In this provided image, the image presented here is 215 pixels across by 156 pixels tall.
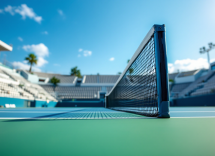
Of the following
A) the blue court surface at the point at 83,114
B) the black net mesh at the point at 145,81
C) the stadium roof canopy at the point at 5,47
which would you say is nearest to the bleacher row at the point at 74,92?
the stadium roof canopy at the point at 5,47

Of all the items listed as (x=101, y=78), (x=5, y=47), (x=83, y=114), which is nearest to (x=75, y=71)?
(x=101, y=78)

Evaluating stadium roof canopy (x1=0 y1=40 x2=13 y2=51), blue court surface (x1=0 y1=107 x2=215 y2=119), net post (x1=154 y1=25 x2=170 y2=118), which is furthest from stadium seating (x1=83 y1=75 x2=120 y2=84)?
net post (x1=154 y1=25 x2=170 y2=118)

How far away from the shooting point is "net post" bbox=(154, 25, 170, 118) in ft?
6.93

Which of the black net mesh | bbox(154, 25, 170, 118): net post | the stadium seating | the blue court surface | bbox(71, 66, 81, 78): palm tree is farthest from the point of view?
bbox(71, 66, 81, 78): palm tree

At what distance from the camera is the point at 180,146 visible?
743 millimetres

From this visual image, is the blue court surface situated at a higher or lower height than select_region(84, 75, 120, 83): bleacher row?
lower

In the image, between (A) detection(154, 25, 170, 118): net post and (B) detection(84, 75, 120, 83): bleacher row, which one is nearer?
(A) detection(154, 25, 170, 118): net post

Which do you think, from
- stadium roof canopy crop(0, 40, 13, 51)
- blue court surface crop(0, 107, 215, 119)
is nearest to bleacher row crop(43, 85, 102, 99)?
stadium roof canopy crop(0, 40, 13, 51)

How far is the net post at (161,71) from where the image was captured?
2.11 m

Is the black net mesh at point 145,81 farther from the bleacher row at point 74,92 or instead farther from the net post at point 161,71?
the bleacher row at point 74,92

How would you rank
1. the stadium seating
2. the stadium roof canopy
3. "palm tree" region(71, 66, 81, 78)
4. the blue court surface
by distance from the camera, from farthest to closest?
"palm tree" region(71, 66, 81, 78)
the stadium seating
the stadium roof canopy
the blue court surface

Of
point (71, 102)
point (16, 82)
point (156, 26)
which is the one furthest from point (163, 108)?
point (71, 102)

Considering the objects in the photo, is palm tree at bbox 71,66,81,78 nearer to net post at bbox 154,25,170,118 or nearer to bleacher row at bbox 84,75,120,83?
bleacher row at bbox 84,75,120,83

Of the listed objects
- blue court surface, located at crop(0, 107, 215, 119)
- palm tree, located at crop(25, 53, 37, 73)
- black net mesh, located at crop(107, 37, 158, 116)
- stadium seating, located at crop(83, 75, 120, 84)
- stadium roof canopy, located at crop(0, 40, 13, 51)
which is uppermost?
palm tree, located at crop(25, 53, 37, 73)
